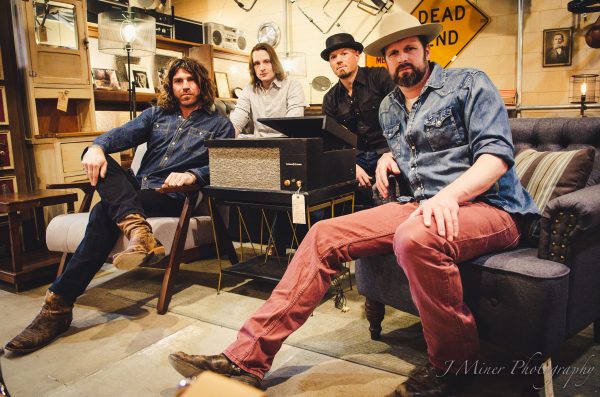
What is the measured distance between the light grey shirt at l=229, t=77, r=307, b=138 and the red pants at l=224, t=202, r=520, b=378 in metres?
1.89

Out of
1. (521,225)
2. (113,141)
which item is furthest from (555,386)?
(113,141)

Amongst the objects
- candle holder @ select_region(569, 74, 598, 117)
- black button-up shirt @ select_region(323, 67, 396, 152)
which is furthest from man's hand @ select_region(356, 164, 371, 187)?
candle holder @ select_region(569, 74, 598, 117)

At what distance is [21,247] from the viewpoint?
3137mm

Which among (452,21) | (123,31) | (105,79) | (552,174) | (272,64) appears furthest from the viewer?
(452,21)

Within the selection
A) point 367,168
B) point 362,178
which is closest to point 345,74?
point 367,168

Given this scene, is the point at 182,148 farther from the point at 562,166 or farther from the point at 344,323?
the point at 562,166

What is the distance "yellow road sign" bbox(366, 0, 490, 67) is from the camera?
5.71 metres

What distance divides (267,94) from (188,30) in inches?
127

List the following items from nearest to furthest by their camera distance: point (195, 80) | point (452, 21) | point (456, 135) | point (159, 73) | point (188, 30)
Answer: point (456, 135)
point (195, 80)
point (159, 73)
point (452, 21)
point (188, 30)

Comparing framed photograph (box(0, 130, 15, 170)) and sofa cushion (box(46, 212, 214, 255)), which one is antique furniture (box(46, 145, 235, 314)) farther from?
framed photograph (box(0, 130, 15, 170))

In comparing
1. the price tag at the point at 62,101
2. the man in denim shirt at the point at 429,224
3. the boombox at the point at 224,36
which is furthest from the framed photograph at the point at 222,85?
the man in denim shirt at the point at 429,224

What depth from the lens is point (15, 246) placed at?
117 inches

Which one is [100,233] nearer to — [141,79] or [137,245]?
[137,245]

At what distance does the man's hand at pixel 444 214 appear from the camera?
1550 mm
